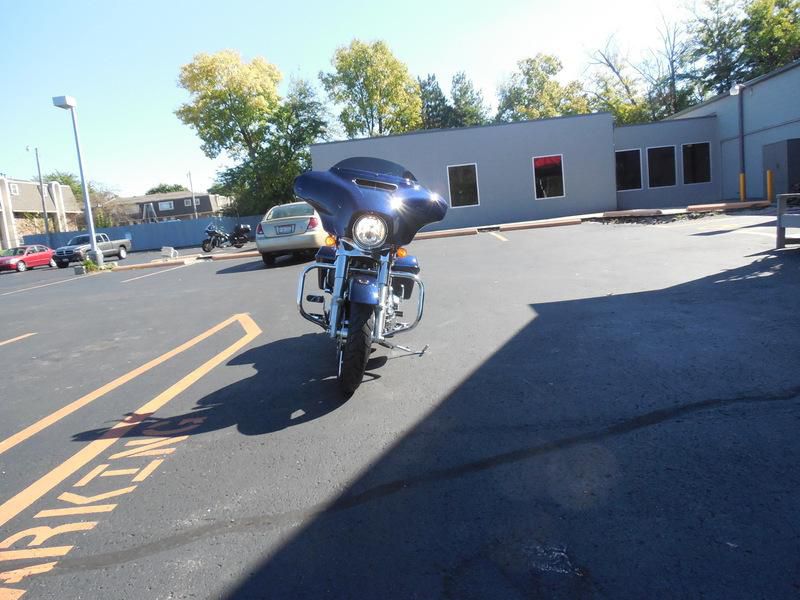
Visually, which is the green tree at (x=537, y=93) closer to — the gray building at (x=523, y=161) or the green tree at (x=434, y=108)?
the green tree at (x=434, y=108)

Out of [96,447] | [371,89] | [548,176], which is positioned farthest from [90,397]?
[371,89]

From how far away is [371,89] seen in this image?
173ft

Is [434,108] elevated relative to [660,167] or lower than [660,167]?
elevated

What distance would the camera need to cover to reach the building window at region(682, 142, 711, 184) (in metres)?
24.5

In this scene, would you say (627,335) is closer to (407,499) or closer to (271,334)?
(407,499)

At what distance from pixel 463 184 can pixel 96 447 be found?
2124 centimetres

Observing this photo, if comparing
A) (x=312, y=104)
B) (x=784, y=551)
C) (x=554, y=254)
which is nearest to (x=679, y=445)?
(x=784, y=551)

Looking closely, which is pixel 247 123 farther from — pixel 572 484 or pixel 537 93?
pixel 572 484

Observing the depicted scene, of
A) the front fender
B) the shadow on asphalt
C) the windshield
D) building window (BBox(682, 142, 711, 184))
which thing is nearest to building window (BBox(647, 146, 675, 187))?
building window (BBox(682, 142, 711, 184))

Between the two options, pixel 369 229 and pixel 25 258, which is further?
pixel 25 258

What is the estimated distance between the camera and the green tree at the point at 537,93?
174 feet

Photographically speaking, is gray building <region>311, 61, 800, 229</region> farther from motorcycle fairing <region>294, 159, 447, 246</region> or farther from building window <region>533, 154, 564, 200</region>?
motorcycle fairing <region>294, 159, 447, 246</region>

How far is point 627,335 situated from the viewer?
5.34 metres

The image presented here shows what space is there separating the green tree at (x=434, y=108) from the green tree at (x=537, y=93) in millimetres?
6405
